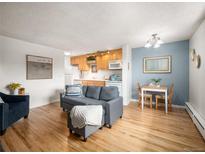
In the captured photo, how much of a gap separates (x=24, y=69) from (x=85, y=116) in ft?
10.1

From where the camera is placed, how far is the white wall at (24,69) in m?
3.23

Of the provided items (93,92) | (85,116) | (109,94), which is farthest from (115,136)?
(93,92)

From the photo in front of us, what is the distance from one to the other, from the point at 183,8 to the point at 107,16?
136 centimetres

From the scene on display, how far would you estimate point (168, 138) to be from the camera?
2.05m

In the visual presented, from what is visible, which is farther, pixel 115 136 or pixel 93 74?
pixel 93 74

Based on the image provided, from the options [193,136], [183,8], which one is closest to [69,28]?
[183,8]

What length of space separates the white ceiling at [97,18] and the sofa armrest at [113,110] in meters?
1.88

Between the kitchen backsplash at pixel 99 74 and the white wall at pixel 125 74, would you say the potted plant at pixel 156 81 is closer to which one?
the white wall at pixel 125 74

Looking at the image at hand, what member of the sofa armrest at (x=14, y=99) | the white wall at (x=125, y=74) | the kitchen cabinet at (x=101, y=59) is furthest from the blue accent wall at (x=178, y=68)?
the sofa armrest at (x=14, y=99)

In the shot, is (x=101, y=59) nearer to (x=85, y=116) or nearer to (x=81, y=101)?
(x=81, y=101)

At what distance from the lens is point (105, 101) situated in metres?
2.98

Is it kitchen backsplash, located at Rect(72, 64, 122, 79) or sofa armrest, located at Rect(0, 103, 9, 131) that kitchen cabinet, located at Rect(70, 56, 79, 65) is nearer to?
kitchen backsplash, located at Rect(72, 64, 122, 79)

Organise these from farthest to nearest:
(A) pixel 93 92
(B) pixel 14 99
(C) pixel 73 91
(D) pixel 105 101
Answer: (C) pixel 73 91 → (A) pixel 93 92 → (D) pixel 105 101 → (B) pixel 14 99

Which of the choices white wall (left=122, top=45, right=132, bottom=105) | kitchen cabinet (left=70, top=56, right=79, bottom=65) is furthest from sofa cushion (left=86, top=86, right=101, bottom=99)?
kitchen cabinet (left=70, top=56, right=79, bottom=65)
